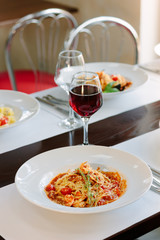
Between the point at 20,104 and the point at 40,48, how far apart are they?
266 centimetres

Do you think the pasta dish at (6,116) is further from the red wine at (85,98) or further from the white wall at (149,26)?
the white wall at (149,26)

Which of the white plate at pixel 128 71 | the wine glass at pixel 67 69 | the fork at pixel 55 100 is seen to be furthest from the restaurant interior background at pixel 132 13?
the wine glass at pixel 67 69

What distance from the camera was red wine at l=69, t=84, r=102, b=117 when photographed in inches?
43.2

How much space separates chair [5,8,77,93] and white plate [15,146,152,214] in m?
1.38

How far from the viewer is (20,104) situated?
1501 millimetres

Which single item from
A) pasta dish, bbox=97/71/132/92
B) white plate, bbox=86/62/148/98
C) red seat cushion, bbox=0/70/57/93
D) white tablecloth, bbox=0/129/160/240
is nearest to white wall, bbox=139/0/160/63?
red seat cushion, bbox=0/70/57/93

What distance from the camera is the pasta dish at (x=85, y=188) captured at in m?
0.92

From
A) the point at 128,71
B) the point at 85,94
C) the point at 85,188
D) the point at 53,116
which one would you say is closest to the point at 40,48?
the point at 128,71

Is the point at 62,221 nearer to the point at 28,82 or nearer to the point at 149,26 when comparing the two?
the point at 28,82

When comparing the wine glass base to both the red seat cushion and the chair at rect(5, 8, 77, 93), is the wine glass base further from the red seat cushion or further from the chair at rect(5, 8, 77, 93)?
the red seat cushion

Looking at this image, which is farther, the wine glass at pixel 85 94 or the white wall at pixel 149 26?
the white wall at pixel 149 26

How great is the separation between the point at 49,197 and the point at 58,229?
0.09 meters

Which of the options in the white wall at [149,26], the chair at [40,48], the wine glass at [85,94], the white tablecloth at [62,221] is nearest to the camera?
the white tablecloth at [62,221]

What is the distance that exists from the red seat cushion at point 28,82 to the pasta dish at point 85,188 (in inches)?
69.3
